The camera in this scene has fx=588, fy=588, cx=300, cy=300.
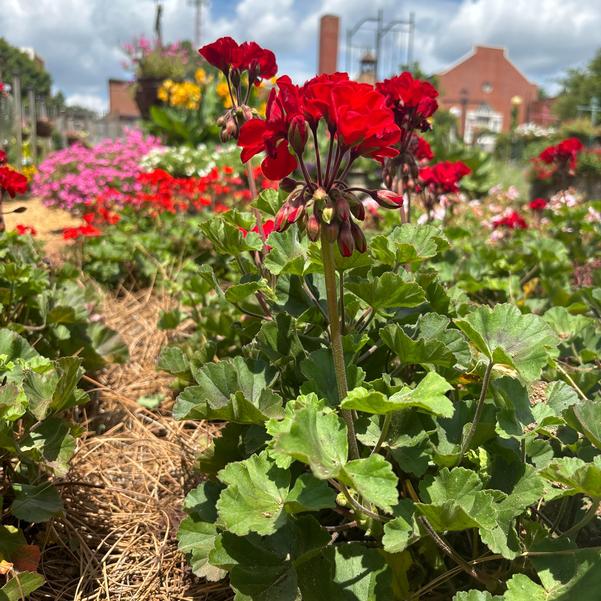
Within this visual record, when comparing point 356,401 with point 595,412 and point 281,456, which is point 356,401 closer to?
point 281,456

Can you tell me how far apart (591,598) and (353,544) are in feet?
1.48

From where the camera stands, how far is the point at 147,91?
11648 mm

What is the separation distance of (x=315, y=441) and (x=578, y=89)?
48171 millimetres

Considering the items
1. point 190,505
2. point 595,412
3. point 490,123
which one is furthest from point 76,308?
point 490,123

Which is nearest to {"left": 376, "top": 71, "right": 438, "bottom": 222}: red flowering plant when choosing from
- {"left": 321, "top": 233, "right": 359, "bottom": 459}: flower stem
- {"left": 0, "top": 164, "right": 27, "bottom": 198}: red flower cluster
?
{"left": 321, "top": 233, "right": 359, "bottom": 459}: flower stem

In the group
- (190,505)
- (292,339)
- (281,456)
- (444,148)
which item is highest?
(444,148)

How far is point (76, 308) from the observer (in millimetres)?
2332

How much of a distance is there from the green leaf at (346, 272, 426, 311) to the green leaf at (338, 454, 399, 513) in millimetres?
449

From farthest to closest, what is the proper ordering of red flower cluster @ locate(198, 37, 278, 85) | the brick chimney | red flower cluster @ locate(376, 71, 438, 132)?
the brick chimney < red flower cluster @ locate(376, 71, 438, 132) < red flower cluster @ locate(198, 37, 278, 85)

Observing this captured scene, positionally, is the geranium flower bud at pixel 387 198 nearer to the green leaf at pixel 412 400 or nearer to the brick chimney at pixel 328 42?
the green leaf at pixel 412 400

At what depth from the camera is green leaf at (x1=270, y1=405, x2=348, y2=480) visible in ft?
3.15

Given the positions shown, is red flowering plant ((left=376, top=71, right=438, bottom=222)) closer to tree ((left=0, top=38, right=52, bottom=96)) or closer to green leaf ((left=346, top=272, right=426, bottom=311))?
green leaf ((left=346, top=272, right=426, bottom=311))

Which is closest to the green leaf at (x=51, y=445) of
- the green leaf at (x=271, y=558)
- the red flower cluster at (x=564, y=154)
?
the green leaf at (x=271, y=558)

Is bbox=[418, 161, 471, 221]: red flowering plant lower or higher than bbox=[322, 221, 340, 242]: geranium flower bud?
higher
